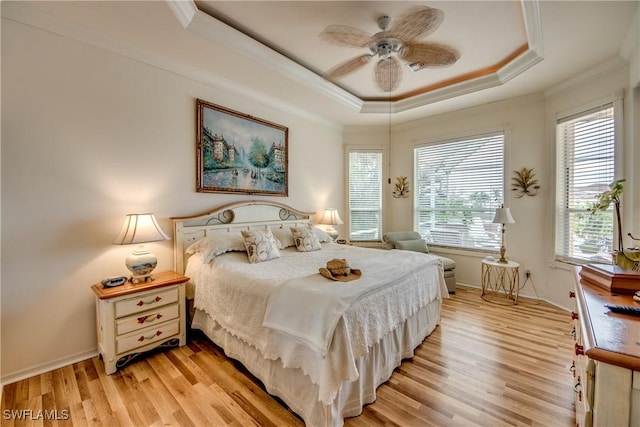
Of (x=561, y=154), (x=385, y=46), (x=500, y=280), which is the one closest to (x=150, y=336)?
(x=385, y=46)

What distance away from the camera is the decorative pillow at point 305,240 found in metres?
3.27

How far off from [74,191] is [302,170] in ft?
9.23

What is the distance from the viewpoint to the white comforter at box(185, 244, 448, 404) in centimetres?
152

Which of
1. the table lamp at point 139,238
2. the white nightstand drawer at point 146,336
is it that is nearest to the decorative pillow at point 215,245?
the table lamp at point 139,238

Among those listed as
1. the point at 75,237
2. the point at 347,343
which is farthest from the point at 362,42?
the point at 75,237

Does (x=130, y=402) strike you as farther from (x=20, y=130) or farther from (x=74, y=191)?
(x=20, y=130)

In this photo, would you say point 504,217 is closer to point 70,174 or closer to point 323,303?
point 323,303

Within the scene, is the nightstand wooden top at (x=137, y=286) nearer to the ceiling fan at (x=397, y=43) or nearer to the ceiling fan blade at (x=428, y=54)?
the ceiling fan at (x=397, y=43)

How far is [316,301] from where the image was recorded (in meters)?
1.63

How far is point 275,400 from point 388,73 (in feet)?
9.58

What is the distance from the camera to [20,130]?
1994 mm

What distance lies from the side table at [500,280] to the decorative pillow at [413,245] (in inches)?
34.2

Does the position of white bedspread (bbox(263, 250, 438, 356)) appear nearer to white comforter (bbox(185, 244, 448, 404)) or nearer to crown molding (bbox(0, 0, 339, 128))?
white comforter (bbox(185, 244, 448, 404))

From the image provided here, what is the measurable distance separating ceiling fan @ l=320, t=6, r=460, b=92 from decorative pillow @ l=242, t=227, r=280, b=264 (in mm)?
1791
